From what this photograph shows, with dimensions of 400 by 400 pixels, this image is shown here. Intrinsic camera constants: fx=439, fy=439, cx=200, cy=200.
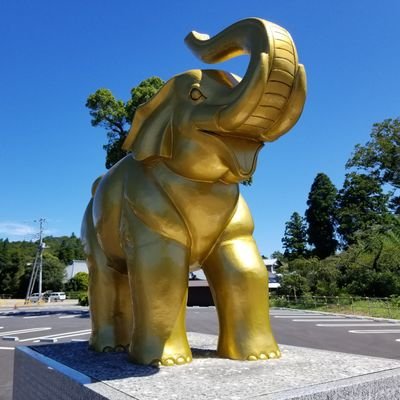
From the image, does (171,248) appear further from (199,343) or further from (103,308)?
(199,343)

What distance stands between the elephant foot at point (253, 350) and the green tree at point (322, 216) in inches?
1497

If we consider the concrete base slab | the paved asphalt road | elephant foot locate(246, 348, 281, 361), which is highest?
elephant foot locate(246, 348, 281, 361)

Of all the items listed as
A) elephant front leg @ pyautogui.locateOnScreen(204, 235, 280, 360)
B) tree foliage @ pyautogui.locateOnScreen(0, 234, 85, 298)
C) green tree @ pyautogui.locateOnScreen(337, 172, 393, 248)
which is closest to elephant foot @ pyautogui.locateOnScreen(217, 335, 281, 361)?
elephant front leg @ pyautogui.locateOnScreen(204, 235, 280, 360)

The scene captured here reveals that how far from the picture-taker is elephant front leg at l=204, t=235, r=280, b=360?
3297mm

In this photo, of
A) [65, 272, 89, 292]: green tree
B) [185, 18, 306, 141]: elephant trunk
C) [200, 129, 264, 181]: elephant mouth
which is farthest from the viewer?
[65, 272, 89, 292]: green tree

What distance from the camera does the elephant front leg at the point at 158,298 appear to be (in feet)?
10.0

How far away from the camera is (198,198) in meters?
3.20

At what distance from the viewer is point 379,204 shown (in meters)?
36.1

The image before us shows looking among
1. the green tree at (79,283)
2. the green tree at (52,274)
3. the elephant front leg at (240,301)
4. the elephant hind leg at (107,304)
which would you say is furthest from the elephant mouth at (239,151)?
the green tree at (52,274)

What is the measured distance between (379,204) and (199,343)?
35163 mm

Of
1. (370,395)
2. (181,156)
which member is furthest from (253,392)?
(181,156)

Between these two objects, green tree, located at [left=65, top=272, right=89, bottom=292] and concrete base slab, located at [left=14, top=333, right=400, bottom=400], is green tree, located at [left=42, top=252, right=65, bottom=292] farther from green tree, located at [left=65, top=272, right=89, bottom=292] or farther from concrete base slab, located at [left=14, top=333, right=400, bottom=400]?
concrete base slab, located at [left=14, top=333, right=400, bottom=400]

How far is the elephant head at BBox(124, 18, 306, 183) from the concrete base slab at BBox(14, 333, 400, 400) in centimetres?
130

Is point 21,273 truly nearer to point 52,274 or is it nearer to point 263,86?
point 52,274
